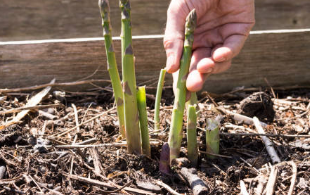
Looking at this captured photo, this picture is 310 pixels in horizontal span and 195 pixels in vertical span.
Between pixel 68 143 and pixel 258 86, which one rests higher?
pixel 258 86

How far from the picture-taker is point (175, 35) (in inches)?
56.1

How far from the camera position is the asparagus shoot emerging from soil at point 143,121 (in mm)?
1330

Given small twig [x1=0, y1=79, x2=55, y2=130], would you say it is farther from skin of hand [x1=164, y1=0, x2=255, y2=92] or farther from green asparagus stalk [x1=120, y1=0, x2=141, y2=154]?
skin of hand [x1=164, y1=0, x2=255, y2=92]

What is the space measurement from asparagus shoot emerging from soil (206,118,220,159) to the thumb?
0.25 meters

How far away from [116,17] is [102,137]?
172cm

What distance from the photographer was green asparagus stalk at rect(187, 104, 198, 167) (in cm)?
131

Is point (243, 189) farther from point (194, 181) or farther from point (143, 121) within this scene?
point (143, 121)

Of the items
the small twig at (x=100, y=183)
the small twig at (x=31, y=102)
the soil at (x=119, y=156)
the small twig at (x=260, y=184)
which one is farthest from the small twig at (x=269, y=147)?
the small twig at (x=31, y=102)

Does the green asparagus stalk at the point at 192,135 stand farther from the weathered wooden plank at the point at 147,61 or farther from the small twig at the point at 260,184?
the weathered wooden plank at the point at 147,61

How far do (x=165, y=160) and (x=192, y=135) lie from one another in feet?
0.47

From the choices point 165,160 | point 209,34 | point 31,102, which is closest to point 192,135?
point 165,160

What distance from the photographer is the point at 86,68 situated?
2062 millimetres

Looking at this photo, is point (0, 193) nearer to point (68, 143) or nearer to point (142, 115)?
point (68, 143)

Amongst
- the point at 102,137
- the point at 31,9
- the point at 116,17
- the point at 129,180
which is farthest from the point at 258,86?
the point at 31,9
